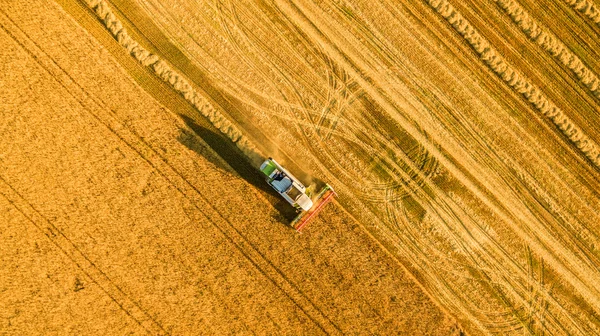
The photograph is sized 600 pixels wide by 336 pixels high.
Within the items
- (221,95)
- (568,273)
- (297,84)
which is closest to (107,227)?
(221,95)

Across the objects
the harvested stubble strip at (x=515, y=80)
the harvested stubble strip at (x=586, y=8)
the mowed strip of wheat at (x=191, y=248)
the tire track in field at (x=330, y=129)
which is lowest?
the mowed strip of wheat at (x=191, y=248)

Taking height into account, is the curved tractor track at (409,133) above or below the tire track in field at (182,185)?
above

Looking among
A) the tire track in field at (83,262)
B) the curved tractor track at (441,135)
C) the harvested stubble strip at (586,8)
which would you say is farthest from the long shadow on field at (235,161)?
the harvested stubble strip at (586,8)

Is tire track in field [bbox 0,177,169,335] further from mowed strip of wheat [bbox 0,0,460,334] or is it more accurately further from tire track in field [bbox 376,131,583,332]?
tire track in field [bbox 376,131,583,332]

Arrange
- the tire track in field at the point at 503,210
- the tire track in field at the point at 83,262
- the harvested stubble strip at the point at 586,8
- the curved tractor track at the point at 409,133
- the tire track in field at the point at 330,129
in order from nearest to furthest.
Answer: the tire track in field at the point at 83,262 → the curved tractor track at the point at 409,133 → the tire track in field at the point at 330,129 → the tire track in field at the point at 503,210 → the harvested stubble strip at the point at 586,8

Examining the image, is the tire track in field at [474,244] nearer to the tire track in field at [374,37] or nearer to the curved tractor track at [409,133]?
the curved tractor track at [409,133]

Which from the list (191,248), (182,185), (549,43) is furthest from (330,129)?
(549,43)

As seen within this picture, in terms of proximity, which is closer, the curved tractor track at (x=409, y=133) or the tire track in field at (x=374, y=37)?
the curved tractor track at (x=409, y=133)

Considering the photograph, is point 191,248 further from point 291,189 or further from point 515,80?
point 515,80
